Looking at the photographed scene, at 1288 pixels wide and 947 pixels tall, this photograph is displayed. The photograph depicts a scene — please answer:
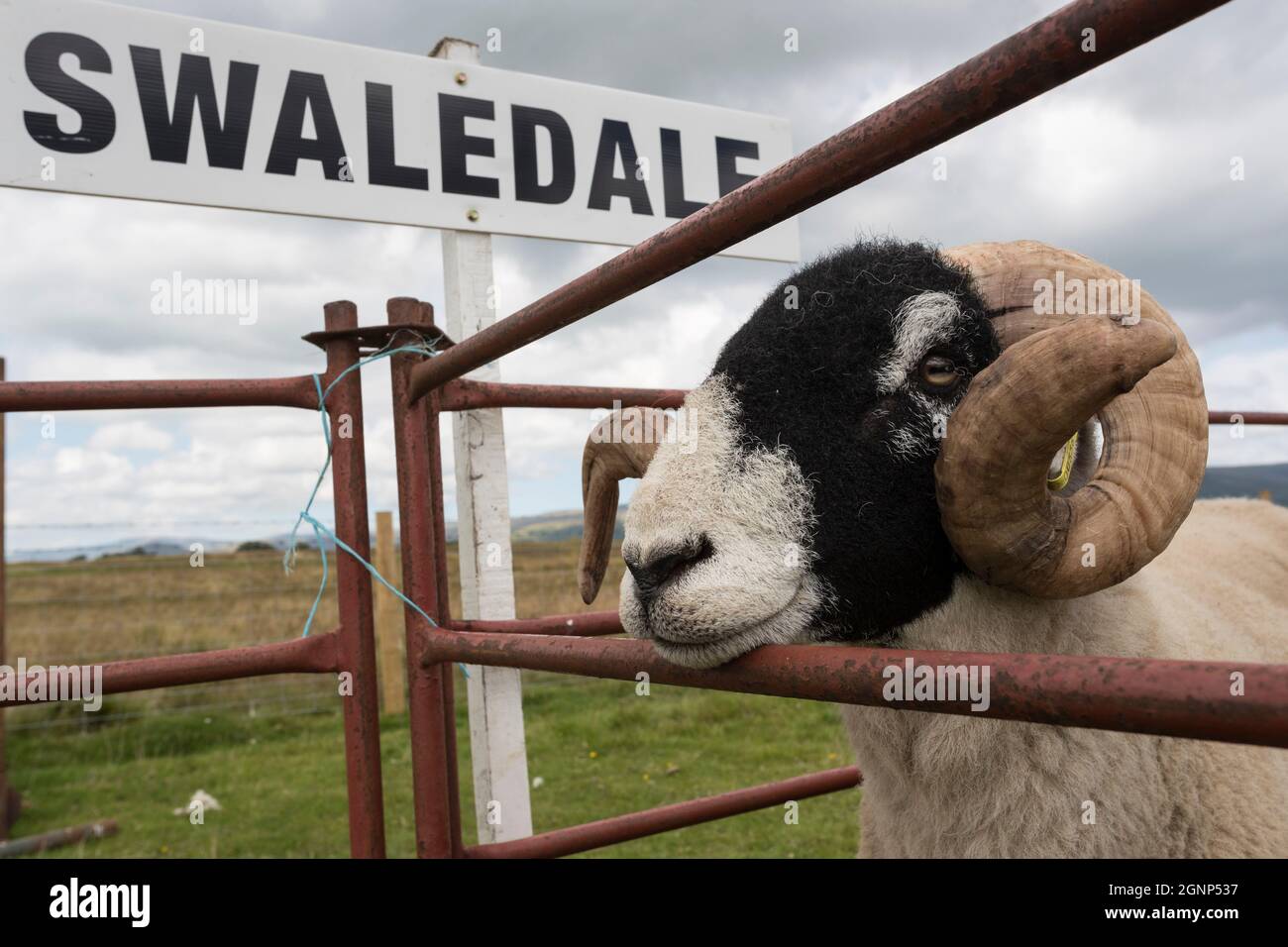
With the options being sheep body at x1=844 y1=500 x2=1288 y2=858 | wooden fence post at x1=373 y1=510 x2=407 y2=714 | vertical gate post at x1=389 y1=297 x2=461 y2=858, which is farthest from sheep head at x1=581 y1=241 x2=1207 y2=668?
wooden fence post at x1=373 y1=510 x2=407 y2=714

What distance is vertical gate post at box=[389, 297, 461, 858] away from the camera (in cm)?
218

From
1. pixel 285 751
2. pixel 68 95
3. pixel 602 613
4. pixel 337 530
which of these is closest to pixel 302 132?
pixel 68 95

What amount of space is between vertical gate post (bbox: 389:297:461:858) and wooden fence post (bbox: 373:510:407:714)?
18.8ft

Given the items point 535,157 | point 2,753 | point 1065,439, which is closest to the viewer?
point 1065,439

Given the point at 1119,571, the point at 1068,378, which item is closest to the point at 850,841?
the point at 1119,571

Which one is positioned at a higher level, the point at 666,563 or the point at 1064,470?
the point at 1064,470

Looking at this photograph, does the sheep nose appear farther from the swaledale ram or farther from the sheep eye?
the sheep eye

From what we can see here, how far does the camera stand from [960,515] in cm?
142

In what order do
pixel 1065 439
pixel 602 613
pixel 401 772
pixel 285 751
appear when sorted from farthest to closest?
pixel 285 751
pixel 401 772
pixel 602 613
pixel 1065 439

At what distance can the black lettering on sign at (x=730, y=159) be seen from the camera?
12.0ft

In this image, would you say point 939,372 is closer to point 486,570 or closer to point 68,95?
point 486,570

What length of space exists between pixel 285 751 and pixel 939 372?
6.92 meters

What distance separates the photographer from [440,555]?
7.82 feet
